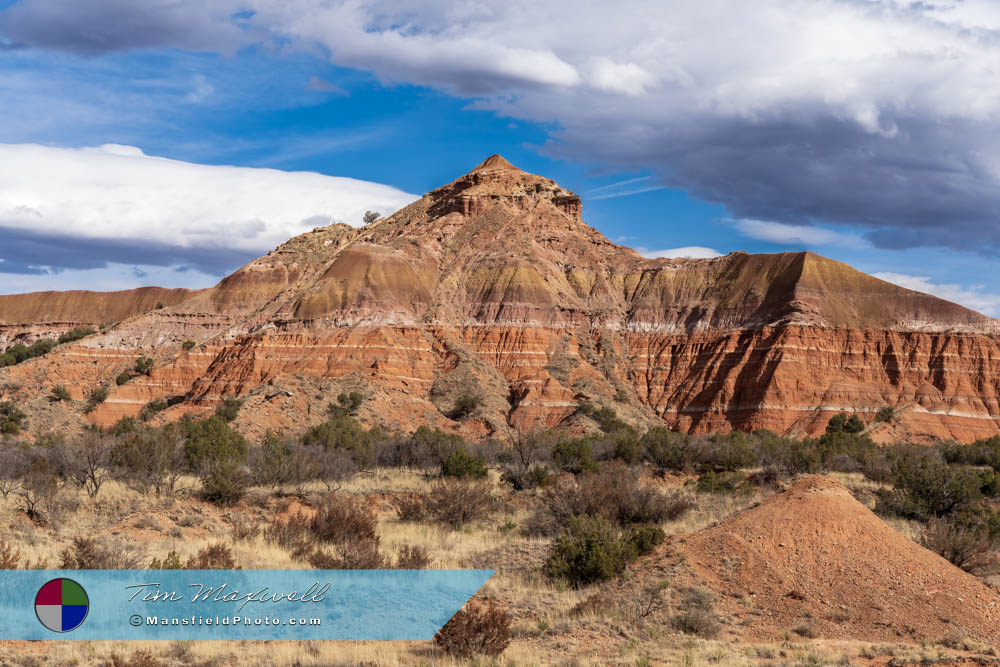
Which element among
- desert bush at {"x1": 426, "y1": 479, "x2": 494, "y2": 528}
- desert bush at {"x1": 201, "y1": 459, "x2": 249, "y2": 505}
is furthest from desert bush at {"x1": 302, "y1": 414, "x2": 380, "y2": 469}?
desert bush at {"x1": 426, "y1": 479, "x2": 494, "y2": 528}

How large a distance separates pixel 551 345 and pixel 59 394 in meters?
47.4

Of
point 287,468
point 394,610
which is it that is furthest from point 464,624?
point 287,468

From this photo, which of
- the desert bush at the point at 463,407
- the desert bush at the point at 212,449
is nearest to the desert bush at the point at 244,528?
the desert bush at the point at 212,449

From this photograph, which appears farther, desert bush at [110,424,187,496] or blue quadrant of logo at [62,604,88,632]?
desert bush at [110,424,187,496]

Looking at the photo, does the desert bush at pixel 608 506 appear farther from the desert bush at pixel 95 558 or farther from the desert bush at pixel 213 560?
the desert bush at pixel 95 558

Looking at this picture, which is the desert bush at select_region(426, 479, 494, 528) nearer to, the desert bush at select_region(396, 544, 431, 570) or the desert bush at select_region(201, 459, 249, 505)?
the desert bush at select_region(396, 544, 431, 570)

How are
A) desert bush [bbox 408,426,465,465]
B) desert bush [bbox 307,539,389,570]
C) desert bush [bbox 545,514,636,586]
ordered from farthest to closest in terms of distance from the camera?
desert bush [bbox 408,426,465,465] → desert bush [bbox 307,539,389,570] → desert bush [bbox 545,514,636,586]

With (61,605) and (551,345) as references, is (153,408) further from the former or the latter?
(61,605)

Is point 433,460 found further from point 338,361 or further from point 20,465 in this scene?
point 338,361

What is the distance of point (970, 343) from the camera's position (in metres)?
87.7

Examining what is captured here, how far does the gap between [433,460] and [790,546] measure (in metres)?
27.1

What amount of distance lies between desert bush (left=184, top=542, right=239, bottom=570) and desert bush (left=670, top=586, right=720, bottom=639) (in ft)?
28.6

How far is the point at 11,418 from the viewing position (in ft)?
233

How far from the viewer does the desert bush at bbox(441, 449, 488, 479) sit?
35.9 m
